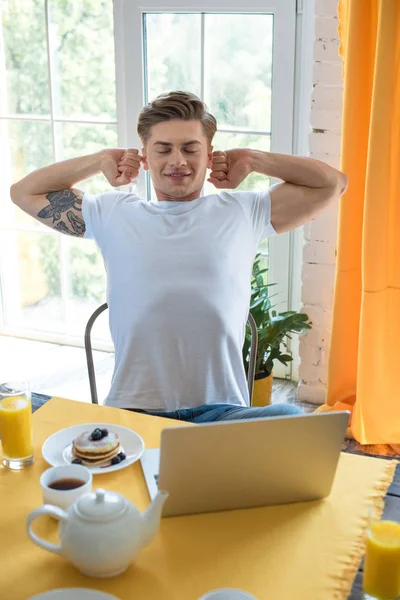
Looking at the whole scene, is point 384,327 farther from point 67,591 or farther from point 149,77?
point 67,591

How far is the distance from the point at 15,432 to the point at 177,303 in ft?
1.95

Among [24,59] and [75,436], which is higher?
[24,59]

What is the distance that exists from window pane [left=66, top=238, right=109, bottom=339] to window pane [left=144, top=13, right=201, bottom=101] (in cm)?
86

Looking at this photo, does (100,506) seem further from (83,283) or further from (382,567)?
(83,283)

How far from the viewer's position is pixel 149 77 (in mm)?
3174

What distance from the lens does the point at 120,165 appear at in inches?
83.9

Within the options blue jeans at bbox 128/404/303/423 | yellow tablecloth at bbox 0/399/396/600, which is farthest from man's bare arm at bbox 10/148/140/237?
yellow tablecloth at bbox 0/399/396/600

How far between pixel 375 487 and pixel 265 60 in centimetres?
202

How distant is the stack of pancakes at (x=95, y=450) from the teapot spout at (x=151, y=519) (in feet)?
0.97

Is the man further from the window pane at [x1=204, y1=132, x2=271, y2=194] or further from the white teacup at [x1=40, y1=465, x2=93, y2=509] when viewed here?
the window pane at [x1=204, y1=132, x2=271, y2=194]

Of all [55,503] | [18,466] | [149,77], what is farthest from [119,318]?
[149,77]

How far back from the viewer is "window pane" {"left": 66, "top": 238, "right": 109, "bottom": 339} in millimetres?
3604

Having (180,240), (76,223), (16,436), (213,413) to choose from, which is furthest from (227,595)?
(76,223)

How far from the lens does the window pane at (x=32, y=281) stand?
12.1ft
